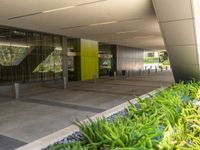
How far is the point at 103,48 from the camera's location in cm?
2711

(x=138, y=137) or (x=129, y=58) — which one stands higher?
(x=129, y=58)

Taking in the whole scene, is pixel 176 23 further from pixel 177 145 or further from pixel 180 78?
pixel 177 145

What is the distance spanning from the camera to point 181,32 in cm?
902

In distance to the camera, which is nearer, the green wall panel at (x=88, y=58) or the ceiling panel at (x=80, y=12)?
the ceiling panel at (x=80, y=12)

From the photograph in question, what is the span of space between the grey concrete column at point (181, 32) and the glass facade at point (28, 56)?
1108 cm

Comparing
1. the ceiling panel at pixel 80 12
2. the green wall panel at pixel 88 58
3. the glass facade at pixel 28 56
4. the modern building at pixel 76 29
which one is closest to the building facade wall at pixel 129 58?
the green wall panel at pixel 88 58

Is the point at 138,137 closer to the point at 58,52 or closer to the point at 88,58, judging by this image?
the point at 58,52

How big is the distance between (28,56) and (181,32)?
1209cm

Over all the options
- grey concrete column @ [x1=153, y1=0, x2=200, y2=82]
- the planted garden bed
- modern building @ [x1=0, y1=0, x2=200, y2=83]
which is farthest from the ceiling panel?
the planted garden bed

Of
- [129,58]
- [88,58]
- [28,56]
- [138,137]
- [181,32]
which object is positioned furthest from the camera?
[129,58]

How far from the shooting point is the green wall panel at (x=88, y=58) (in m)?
22.0

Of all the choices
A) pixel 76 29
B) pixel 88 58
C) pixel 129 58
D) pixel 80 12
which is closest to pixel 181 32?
pixel 80 12

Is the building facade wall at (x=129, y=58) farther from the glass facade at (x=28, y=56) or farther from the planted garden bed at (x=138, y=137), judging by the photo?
the planted garden bed at (x=138, y=137)

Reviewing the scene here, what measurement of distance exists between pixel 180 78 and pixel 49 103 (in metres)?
7.73
